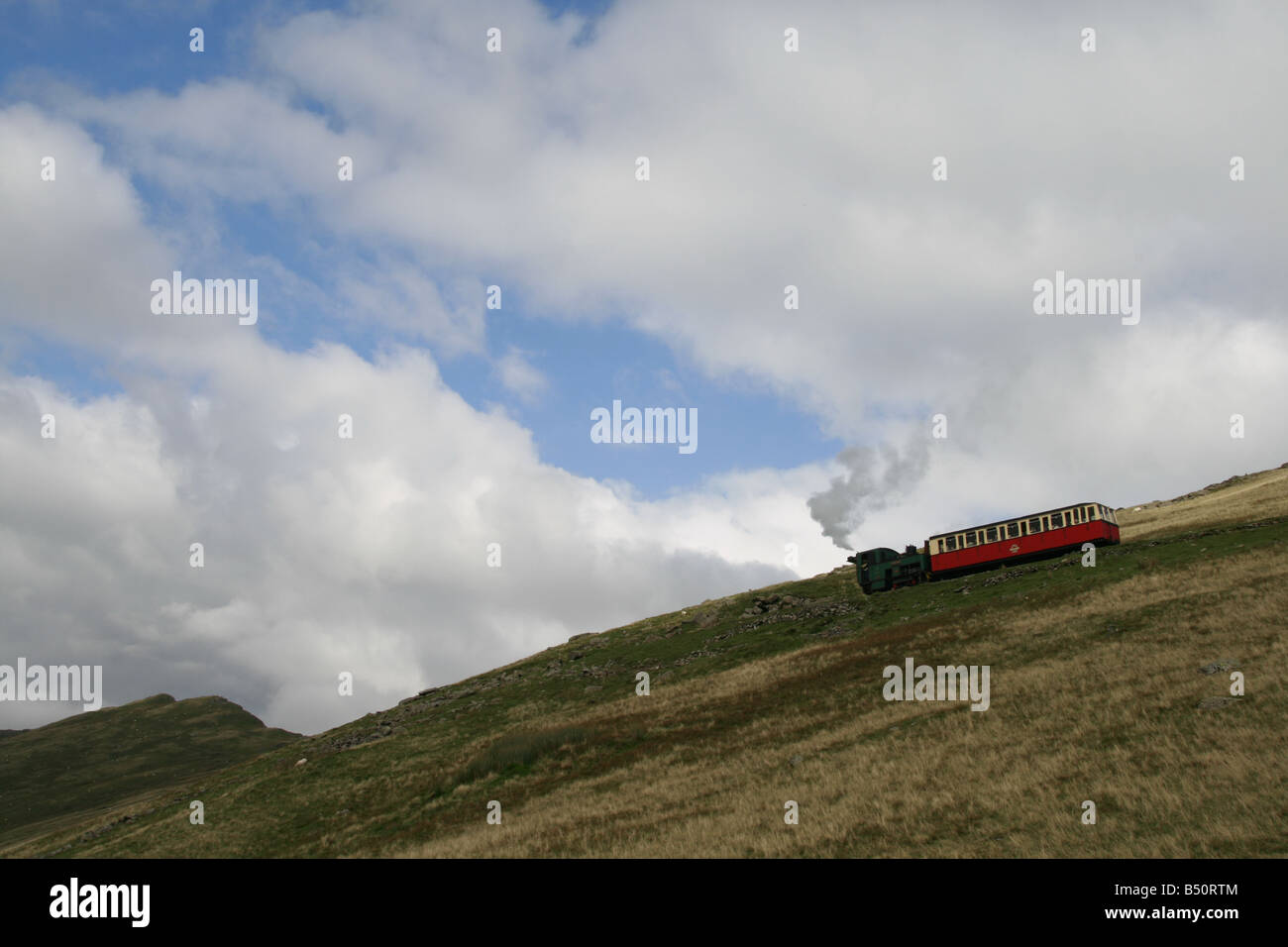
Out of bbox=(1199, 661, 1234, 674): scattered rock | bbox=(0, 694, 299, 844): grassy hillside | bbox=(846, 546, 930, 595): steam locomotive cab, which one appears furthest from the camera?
bbox=(0, 694, 299, 844): grassy hillside

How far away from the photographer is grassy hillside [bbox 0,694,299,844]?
76625mm

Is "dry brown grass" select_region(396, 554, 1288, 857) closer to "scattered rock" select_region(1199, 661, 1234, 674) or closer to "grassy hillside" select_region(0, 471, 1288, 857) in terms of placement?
"grassy hillside" select_region(0, 471, 1288, 857)

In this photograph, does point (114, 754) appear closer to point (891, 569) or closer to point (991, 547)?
point (891, 569)

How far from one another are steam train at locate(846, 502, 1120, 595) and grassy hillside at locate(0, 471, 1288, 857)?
92.9 inches

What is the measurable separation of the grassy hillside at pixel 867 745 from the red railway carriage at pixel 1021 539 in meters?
2.65

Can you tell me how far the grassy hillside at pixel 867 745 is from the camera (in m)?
16.6

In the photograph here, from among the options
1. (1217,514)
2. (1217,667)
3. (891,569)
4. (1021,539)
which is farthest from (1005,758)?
(1217,514)

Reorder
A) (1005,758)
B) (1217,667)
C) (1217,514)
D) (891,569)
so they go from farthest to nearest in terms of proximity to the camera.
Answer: (891,569) < (1217,514) < (1217,667) < (1005,758)

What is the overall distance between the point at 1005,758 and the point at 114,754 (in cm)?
12069

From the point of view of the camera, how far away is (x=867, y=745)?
25.6 m

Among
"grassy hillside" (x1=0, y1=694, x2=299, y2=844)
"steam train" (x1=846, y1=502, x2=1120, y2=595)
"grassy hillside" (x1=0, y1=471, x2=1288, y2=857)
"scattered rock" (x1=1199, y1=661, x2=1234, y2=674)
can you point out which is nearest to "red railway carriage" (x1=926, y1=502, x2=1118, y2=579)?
"steam train" (x1=846, y1=502, x2=1120, y2=595)

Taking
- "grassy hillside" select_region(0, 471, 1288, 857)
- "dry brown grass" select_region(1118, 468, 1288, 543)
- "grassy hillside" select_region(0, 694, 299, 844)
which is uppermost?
"dry brown grass" select_region(1118, 468, 1288, 543)

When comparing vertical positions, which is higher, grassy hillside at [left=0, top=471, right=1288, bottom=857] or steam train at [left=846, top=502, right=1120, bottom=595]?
steam train at [left=846, top=502, right=1120, bottom=595]
